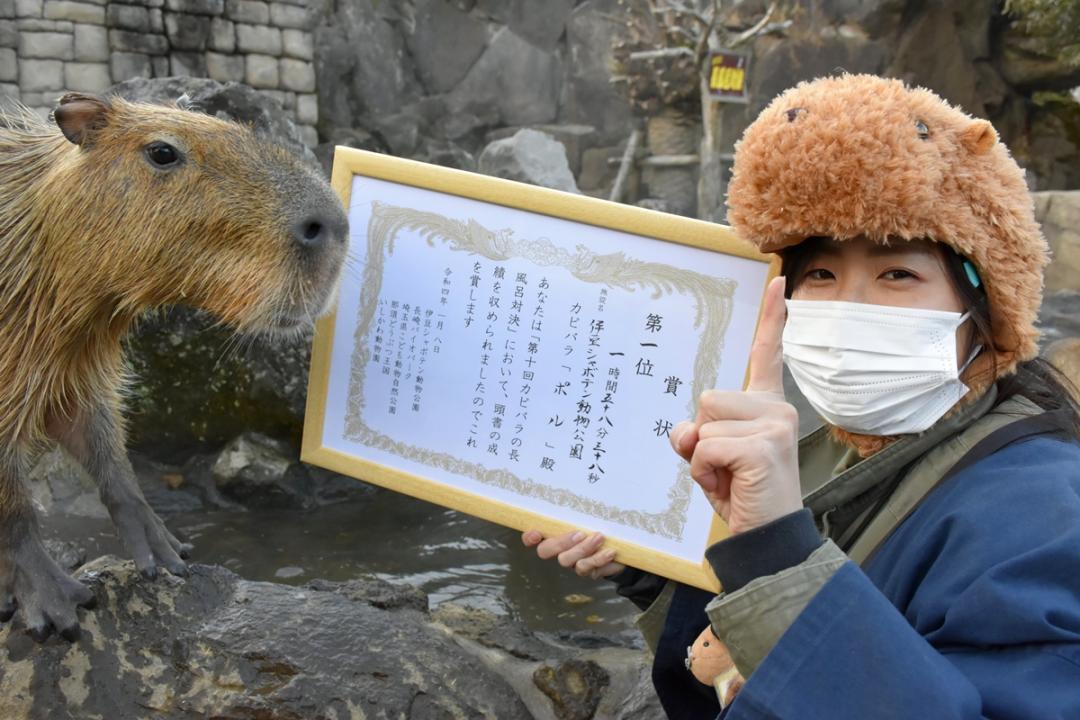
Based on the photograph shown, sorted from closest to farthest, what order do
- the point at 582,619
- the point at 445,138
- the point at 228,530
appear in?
the point at 582,619 → the point at 228,530 → the point at 445,138

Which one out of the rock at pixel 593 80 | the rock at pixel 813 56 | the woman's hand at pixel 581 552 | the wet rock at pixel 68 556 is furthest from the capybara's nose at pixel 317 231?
the rock at pixel 593 80

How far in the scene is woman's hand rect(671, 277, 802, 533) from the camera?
3.90ft

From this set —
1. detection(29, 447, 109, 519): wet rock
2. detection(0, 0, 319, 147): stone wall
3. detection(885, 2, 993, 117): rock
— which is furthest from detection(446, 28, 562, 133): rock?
detection(29, 447, 109, 519): wet rock

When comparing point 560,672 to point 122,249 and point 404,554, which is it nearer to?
point 122,249

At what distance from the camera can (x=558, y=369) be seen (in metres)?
2.14

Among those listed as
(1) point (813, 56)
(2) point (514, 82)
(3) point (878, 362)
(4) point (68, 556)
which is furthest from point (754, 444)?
(2) point (514, 82)

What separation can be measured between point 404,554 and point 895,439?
389cm

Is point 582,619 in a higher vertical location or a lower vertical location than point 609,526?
lower

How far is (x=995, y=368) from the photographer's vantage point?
4.86ft

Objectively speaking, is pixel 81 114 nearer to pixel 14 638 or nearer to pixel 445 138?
pixel 14 638

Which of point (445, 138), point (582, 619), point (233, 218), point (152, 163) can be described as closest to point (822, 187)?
point (233, 218)

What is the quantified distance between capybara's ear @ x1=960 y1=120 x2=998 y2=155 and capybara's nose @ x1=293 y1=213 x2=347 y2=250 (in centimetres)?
136

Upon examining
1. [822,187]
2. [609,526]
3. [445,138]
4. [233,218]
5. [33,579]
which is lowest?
[445,138]

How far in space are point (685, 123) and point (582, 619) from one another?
38.4 feet
